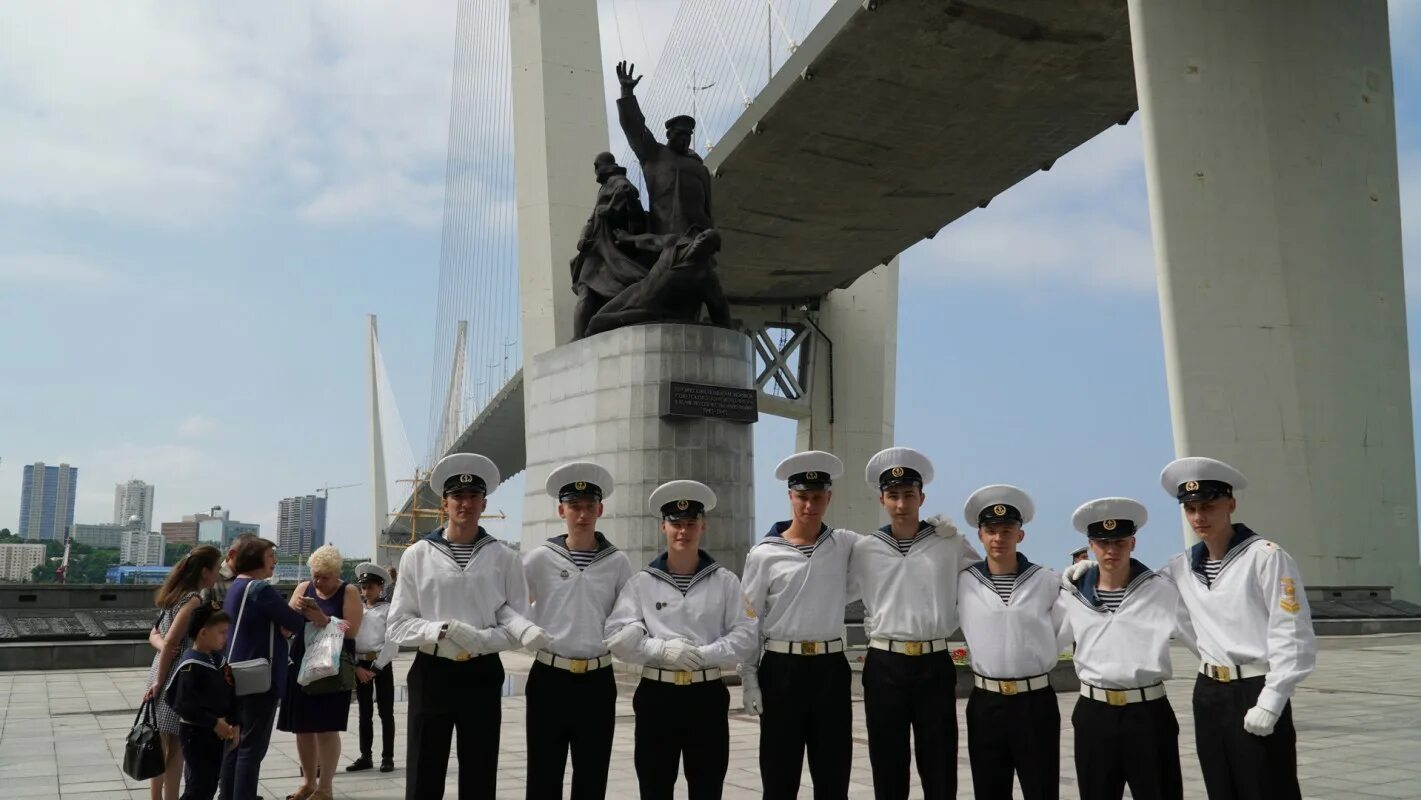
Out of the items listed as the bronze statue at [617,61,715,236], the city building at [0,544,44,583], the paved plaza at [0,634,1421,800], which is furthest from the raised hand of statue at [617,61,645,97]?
the city building at [0,544,44,583]

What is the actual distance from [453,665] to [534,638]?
39 centimetres

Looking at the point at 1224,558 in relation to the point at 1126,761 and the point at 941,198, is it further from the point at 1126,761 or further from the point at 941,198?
the point at 941,198

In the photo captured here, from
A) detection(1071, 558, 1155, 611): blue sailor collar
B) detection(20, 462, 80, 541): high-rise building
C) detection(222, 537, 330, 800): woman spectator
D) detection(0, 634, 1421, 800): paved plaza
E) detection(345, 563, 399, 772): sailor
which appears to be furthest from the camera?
detection(20, 462, 80, 541): high-rise building

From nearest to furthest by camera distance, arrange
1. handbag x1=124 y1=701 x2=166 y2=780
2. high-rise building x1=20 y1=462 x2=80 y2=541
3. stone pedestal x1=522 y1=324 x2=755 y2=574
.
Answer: handbag x1=124 y1=701 x2=166 y2=780 < stone pedestal x1=522 y1=324 x2=755 y2=574 < high-rise building x1=20 y1=462 x2=80 y2=541

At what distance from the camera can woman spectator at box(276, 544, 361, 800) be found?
14.8 feet

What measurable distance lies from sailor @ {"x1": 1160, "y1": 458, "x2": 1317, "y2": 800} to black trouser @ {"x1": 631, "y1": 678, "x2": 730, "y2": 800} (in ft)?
4.61

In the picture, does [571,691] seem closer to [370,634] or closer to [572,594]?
[572,594]

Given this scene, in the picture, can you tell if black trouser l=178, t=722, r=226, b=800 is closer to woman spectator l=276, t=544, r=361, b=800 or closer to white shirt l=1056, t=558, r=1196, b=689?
woman spectator l=276, t=544, r=361, b=800

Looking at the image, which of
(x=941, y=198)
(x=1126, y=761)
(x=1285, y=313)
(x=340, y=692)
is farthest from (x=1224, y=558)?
(x=941, y=198)

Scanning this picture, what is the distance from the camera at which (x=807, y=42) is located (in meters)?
14.9

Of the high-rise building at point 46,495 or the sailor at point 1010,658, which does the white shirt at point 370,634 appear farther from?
the high-rise building at point 46,495

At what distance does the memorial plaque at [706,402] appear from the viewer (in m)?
9.51

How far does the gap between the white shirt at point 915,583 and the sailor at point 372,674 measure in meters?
2.20

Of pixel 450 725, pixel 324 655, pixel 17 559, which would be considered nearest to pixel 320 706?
pixel 324 655
